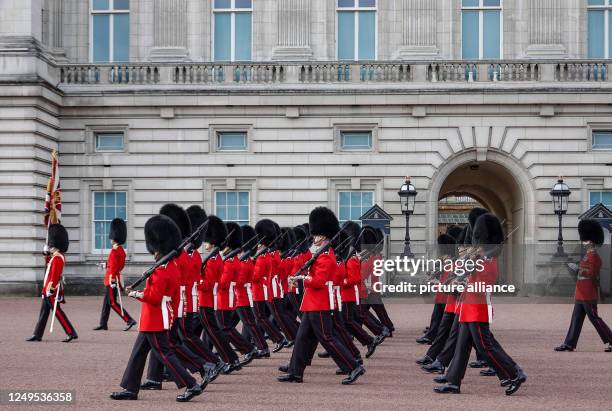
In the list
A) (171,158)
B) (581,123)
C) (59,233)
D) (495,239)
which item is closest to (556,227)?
(581,123)

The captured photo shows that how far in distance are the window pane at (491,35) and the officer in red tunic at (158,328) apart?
745 inches

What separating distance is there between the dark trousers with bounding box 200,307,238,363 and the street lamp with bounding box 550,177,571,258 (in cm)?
1563

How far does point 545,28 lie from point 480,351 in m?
18.0

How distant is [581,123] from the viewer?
26.2 meters

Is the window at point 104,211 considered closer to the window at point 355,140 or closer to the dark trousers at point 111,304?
the window at point 355,140

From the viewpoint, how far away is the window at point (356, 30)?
89.5ft

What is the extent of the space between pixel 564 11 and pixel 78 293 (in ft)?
43.9

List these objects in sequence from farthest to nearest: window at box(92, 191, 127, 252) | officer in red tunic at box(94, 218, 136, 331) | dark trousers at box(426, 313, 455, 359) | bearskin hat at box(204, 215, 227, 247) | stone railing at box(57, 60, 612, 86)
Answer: window at box(92, 191, 127, 252), stone railing at box(57, 60, 612, 86), officer in red tunic at box(94, 218, 136, 331), dark trousers at box(426, 313, 455, 359), bearskin hat at box(204, 215, 227, 247)

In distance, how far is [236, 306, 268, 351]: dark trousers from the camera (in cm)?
1238

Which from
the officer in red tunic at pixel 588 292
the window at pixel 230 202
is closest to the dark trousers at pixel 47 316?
the officer in red tunic at pixel 588 292

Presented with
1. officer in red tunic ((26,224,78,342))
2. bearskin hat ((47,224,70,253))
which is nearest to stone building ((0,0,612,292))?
bearskin hat ((47,224,70,253))

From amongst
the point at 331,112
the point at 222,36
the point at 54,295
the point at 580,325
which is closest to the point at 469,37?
the point at 331,112

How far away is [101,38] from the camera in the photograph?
2769 centimetres

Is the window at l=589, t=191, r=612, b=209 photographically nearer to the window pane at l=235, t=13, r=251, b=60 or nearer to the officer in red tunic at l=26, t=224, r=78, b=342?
the window pane at l=235, t=13, r=251, b=60
